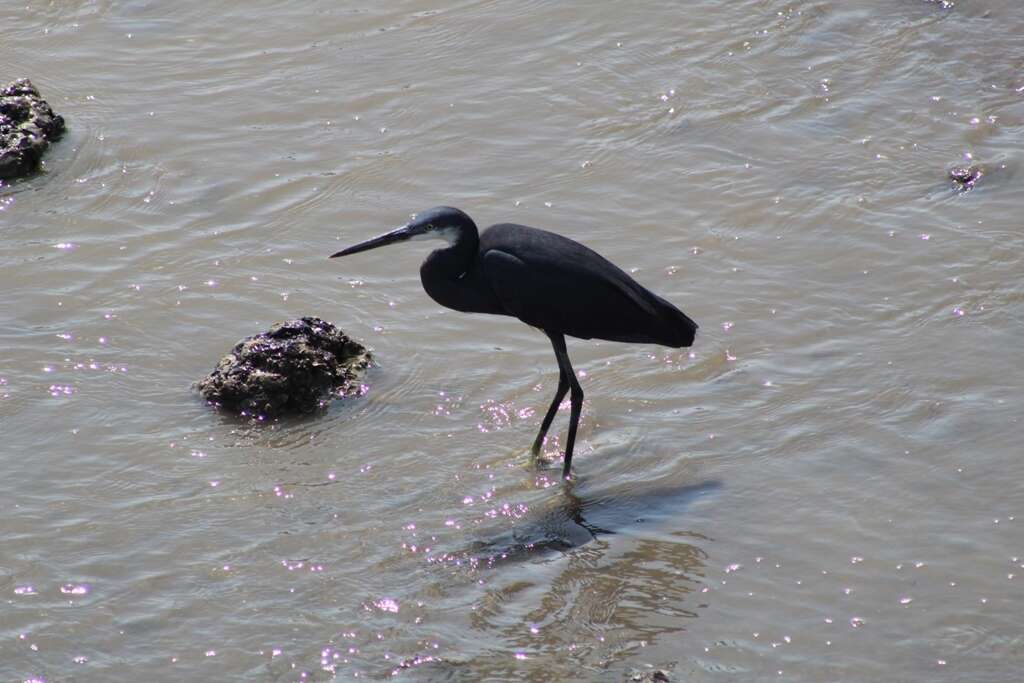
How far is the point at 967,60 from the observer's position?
9.00m

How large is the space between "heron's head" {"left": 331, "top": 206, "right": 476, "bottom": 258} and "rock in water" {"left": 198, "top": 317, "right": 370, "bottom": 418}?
0.47m

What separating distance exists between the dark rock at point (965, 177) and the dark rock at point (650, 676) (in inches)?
164

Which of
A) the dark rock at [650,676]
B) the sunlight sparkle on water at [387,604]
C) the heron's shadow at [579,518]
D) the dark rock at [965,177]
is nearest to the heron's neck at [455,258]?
the heron's shadow at [579,518]

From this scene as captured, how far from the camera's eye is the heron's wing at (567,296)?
595 centimetres

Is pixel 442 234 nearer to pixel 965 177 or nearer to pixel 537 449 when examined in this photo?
pixel 537 449

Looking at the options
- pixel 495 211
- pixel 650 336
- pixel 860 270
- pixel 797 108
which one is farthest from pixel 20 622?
pixel 797 108

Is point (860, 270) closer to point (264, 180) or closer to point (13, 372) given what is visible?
point (264, 180)

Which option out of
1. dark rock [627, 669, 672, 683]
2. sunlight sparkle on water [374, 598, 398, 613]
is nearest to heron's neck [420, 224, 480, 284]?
sunlight sparkle on water [374, 598, 398, 613]

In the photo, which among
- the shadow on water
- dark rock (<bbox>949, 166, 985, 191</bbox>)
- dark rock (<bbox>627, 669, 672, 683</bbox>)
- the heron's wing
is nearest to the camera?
dark rock (<bbox>627, 669, 672, 683</bbox>)

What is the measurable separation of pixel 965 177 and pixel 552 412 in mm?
3066

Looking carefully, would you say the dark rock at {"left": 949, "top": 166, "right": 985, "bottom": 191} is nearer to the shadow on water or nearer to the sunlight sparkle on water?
the shadow on water

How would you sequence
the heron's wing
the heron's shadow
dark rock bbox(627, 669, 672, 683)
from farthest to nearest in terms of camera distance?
the heron's wing → the heron's shadow → dark rock bbox(627, 669, 672, 683)

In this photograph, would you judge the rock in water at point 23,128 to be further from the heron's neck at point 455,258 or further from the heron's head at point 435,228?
the heron's neck at point 455,258

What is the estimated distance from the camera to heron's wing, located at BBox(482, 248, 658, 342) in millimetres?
5949
